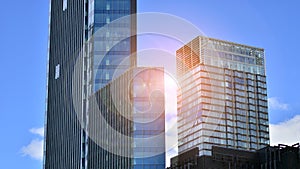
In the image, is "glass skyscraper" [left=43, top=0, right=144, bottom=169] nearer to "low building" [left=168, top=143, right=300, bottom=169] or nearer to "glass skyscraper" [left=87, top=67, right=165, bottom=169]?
"glass skyscraper" [left=87, top=67, right=165, bottom=169]

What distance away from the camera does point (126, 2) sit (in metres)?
174

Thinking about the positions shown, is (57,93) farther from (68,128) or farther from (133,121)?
(133,121)

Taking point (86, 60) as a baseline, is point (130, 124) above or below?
below

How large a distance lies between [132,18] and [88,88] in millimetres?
19674

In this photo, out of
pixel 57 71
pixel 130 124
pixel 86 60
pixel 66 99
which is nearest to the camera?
pixel 130 124

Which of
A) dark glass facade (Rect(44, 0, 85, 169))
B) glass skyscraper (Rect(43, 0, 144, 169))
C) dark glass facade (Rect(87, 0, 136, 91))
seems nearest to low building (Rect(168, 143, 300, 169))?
glass skyscraper (Rect(43, 0, 144, 169))

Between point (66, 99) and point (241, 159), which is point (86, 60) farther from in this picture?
point (241, 159)

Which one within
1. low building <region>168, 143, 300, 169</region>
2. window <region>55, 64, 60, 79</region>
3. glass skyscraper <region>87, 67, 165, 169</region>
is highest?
window <region>55, 64, 60, 79</region>

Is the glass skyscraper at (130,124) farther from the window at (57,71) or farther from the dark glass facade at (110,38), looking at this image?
the window at (57,71)

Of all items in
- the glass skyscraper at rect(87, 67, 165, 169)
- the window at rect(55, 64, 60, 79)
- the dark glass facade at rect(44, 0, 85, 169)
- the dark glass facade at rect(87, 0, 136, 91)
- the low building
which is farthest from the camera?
the window at rect(55, 64, 60, 79)

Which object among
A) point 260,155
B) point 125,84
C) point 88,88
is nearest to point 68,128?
point 88,88

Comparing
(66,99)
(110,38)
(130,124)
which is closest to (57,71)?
(66,99)

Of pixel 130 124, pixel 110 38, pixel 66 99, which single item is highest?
pixel 110 38

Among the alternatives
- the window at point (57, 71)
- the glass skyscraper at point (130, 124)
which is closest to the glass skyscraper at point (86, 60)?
the glass skyscraper at point (130, 124)
